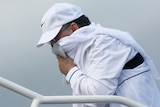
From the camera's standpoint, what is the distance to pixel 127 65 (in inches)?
138

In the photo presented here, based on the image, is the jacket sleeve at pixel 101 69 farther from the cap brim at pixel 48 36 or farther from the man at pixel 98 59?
the cap brim at pixel 48 36

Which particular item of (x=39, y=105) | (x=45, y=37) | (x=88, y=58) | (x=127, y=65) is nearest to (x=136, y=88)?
(x=127, y=65)

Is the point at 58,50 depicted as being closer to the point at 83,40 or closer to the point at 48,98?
the point at 83,40

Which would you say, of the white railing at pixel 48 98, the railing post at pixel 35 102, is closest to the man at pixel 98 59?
the white railing at pixel 48 98

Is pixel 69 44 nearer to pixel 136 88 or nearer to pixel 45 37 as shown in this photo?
pixel 45 37

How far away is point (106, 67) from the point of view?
132 inches

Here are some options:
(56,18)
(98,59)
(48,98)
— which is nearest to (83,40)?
(98,59)

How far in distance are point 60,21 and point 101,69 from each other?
1.81ft

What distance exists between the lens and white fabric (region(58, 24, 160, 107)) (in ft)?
10.9

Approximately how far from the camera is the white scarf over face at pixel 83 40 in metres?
3.49

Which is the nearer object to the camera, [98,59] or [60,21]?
[98,59]

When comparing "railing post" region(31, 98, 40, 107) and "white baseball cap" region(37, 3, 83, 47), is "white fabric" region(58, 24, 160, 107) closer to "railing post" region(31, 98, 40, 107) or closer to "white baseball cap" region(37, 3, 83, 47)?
"white baseball cap" region(37, 3, 83, 47)

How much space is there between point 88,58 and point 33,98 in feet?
3.82

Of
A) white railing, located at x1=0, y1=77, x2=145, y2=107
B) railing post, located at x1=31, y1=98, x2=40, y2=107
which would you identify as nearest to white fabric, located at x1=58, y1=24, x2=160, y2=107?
white railing, located at x1=0, y1=77, x2=145, y2=107
